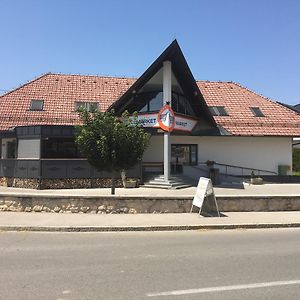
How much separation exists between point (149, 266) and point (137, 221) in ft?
16.5

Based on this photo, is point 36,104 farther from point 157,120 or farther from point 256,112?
point 256,112

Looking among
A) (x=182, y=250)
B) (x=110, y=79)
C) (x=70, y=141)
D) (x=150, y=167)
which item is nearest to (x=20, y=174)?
(x=70, y=141)

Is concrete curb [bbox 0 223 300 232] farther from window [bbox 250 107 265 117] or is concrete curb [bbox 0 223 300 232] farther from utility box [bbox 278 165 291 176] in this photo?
window [bbox 250 107 265 117]

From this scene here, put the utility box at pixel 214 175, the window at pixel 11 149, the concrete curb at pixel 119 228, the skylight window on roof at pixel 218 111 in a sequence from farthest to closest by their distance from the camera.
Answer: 1. the skylight window on roof at pixel 218 111
2. the utility box at pixel 214 175
3. the window at pixel 11 149
4. the concrete curb at pixel 119 228

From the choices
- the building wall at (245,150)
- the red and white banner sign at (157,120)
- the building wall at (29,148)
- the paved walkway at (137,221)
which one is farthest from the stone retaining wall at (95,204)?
the building wall at (245,150)

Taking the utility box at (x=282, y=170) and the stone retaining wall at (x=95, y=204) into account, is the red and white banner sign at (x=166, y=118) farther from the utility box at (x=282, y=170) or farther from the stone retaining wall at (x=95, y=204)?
the stone retaining wall at (x=95, y=204)

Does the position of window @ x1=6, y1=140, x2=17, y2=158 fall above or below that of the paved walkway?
above

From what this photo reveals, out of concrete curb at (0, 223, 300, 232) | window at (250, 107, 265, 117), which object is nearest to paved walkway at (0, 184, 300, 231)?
concrete curb at (0, 223, 300, 232)

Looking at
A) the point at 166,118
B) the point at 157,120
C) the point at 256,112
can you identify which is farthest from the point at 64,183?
the point at 256,112

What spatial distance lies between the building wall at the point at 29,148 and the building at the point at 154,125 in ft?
A: 0.18

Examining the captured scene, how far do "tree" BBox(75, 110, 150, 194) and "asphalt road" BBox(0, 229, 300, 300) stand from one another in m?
4.89

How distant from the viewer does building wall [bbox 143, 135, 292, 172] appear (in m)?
27.2

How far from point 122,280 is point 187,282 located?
1.00 metres

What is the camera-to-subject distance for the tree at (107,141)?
15222mm
